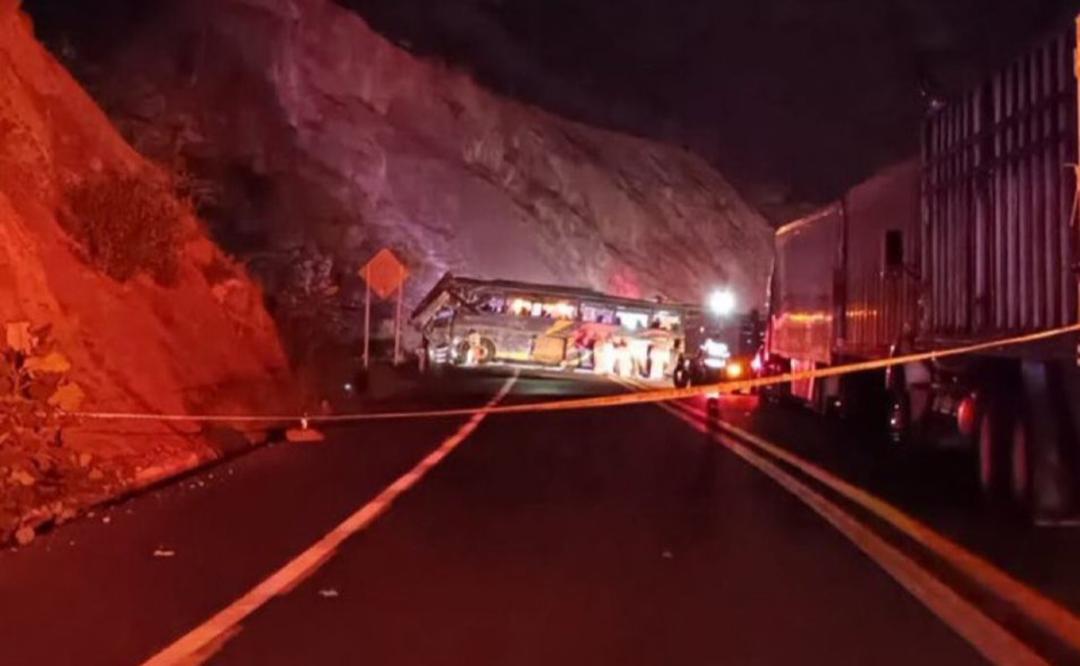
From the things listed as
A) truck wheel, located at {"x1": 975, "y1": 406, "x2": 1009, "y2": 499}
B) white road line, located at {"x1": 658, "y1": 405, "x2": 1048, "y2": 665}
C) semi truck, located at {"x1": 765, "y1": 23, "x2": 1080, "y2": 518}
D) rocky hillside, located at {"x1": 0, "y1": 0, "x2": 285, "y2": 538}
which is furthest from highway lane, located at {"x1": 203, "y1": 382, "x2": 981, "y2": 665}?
rocky hillside, located at {"x1": 0, "y1": 0, "x2": 285, "y2": 538}

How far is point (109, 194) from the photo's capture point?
2041cm

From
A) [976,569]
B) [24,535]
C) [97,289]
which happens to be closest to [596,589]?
Result: [976,569]

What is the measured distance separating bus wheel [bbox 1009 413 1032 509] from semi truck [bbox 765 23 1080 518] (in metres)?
0.02

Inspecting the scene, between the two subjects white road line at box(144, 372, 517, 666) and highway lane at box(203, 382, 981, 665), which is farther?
highway lane at box(203, 382, 981, 665)

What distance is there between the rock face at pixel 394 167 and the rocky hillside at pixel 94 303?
2849 cm

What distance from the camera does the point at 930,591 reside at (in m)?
10.4

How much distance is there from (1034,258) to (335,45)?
194 ft

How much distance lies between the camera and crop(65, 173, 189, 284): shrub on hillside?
20328 millimetres

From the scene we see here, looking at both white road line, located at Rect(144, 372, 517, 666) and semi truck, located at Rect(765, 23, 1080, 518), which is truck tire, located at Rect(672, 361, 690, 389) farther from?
white road line, located at Rect(144, 372, 517, 666)

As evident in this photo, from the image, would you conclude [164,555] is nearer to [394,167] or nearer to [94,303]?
[94,303]

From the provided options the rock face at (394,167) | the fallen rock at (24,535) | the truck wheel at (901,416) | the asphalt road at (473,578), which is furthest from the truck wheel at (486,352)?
the fallen rock at (24,535)

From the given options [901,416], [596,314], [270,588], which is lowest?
[270,588]

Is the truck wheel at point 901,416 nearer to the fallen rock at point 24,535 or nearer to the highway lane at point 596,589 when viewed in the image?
the highway lane at point 596,589

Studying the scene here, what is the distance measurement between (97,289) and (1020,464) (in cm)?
1114
